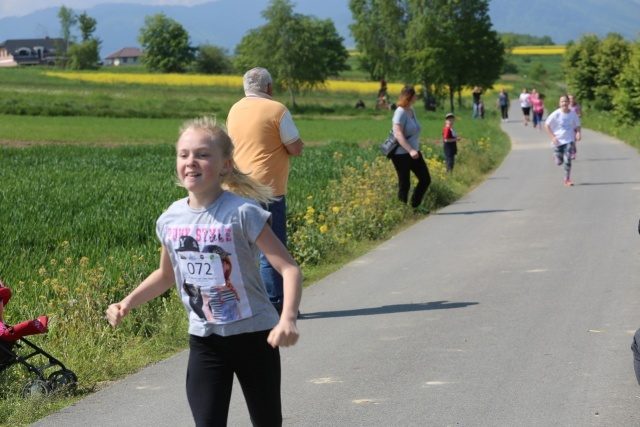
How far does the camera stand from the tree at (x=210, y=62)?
497ft

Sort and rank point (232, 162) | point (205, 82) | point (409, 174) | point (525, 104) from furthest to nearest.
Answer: point (205, 82) → point (525, 104) → point (409, 174) → point (232, 162)

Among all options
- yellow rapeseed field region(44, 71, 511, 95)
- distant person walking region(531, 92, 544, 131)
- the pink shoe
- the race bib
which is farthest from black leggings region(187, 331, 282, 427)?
yellow rapeseed field region(44, 71, 511, 95)

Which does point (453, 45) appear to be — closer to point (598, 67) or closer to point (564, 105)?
point (598, 67)

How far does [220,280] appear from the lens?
14.2ft

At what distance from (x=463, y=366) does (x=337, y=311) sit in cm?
226

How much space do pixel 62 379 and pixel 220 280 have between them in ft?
8.17

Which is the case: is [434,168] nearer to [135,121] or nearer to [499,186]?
[499,186]

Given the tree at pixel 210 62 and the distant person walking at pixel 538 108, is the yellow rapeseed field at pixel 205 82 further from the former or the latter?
the distant person walking at pixel 538 108

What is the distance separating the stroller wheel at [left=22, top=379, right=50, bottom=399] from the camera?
6.30 meters

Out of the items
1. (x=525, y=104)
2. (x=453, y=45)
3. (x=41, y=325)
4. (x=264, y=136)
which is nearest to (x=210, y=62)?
(x=453, y=45)

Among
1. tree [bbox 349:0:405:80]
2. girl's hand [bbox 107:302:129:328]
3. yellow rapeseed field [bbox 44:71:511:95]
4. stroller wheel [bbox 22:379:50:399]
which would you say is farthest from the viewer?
yellow rapeseed field [bbox 44:71:511:95]

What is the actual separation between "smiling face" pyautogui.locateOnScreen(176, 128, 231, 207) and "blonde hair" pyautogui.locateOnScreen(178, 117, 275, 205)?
0.08 feet

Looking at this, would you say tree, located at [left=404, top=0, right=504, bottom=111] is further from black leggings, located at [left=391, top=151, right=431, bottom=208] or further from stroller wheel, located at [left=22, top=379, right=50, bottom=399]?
stroller wheel, located at [left=22, top=379, right=50, bottom=399]

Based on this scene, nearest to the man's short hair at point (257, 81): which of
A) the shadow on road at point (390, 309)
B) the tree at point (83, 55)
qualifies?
the shadow on road at point (390, 309)
